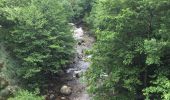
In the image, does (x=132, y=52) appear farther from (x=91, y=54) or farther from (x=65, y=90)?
(x=65, y=90)

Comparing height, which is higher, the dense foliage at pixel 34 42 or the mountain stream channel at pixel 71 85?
the dense foliage at pixel 34 42

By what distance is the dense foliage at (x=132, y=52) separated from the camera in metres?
20.3

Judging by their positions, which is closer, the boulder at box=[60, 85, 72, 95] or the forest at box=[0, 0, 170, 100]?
the forest at box=[0, 0, 170, 100]

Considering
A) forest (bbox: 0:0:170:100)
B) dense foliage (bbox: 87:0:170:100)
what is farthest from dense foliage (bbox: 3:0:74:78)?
dense foliage (bbox: 87:0:170:100)

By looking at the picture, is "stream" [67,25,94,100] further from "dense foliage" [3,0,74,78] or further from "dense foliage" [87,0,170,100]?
"dense foliage" [3,0,74,78]

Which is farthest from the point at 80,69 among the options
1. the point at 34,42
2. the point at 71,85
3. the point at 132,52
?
the point at 132,52

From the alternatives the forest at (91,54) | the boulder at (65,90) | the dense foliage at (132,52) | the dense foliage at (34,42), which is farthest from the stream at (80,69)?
the dense foliage at (34,42)

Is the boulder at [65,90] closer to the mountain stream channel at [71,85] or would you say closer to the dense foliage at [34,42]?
the mountain stream channel at [71,85]

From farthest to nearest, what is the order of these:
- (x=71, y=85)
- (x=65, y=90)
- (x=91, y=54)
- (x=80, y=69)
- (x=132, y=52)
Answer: (x=80, y=69), (x=71, y=85), (x=65, y=90), (x=91, y=54), (x=132, y=52)

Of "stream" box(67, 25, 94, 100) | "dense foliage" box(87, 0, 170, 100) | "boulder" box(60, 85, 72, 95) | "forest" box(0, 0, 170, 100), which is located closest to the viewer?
"dense foliage" box(87, 0, 170, 100)

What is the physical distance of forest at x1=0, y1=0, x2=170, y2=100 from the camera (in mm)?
21094

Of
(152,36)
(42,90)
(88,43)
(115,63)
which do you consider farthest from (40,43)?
(88,43)

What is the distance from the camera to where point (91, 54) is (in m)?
26.0

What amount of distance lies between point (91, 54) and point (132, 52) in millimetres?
5178
